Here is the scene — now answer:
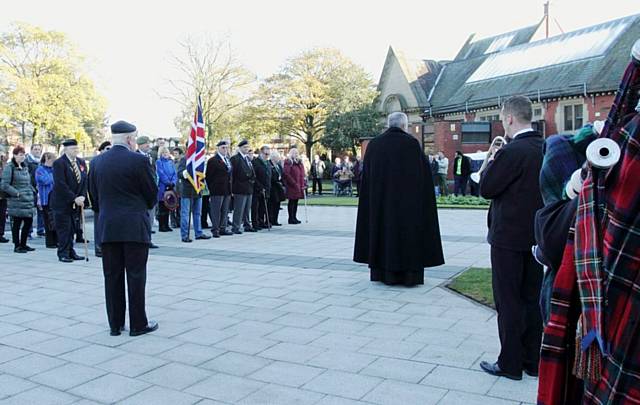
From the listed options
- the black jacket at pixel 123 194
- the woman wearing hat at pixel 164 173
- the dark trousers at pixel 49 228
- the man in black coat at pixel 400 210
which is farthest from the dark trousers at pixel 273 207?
the black jacket at pixel 123 194

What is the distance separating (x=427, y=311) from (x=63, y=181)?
275 inches

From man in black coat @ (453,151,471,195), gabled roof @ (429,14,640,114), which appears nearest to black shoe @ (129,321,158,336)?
man in black coat @ (453,151,471,195)

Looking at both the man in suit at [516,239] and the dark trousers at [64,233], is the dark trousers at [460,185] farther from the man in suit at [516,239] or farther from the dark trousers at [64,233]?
the man in suit at [516,239]

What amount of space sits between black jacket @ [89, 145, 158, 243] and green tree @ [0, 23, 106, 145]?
138 feet

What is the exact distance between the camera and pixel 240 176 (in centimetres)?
1347

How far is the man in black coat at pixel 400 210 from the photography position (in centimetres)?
736

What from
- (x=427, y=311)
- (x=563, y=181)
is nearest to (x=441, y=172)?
(x=427, y=311)

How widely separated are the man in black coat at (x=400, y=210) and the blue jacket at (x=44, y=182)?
23.3 feet

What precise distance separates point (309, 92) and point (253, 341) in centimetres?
4306

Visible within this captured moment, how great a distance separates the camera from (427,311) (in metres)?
6.25

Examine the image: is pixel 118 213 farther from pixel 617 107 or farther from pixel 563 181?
pixel 617 107

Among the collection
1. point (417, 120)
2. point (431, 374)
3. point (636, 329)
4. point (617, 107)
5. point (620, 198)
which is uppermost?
point (417, 120)

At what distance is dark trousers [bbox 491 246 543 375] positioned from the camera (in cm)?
428

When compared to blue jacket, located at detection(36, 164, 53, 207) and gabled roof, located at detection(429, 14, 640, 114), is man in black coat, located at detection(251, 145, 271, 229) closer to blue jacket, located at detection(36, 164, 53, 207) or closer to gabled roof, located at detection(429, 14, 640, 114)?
blue jacket, located at detection(36, 164, 53, 207)
